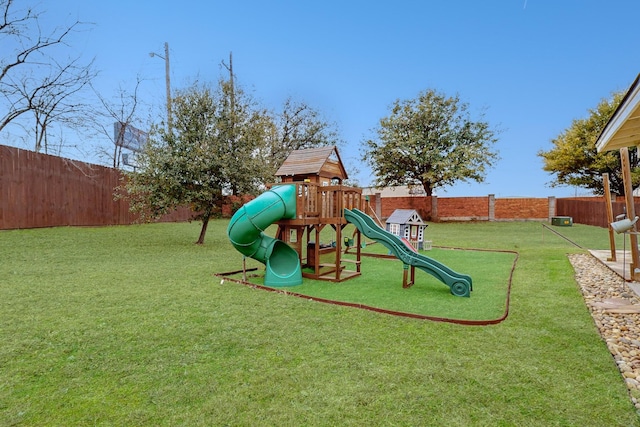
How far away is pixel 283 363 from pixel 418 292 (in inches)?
126

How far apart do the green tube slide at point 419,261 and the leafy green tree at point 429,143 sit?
1735 cm

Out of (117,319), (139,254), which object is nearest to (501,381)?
(117,319)

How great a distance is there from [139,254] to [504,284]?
846cm

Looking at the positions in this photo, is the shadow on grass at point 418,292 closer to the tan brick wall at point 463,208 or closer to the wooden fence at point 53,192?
the wooden fence at point 53,192

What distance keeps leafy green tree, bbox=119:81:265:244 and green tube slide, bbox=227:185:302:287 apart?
15.2 feet

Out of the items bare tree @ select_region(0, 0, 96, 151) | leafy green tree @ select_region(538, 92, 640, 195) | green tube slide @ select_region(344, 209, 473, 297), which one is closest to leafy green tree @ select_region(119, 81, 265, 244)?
bare tree @ select_region(0, 0, 96, 151)

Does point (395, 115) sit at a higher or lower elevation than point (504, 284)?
higher

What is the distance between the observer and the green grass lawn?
2322 mm

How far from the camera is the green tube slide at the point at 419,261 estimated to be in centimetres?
537

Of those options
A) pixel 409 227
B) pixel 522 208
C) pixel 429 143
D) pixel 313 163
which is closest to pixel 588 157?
pixel 522 208

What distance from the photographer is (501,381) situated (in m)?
2.71

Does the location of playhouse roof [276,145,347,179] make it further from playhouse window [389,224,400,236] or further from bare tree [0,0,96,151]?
bare tree [0,0,96,151]

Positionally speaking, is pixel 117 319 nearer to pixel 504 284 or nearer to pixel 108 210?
pixel 504 284

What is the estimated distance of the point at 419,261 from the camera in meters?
5.72
